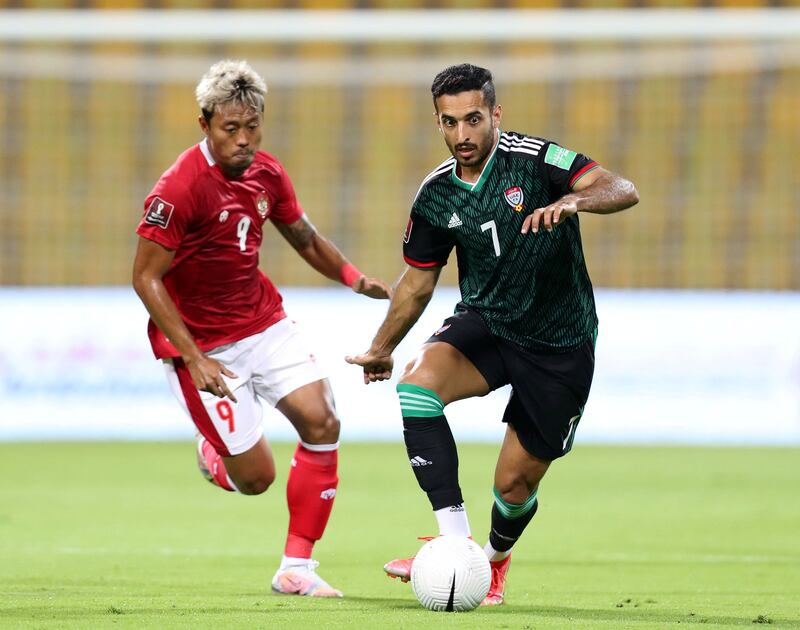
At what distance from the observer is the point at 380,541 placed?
8336 mm

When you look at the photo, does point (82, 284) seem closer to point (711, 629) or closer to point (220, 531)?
point (220, 531)

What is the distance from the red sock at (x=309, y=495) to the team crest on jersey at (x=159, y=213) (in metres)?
1.23

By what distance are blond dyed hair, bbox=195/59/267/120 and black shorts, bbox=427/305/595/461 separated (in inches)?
52.6

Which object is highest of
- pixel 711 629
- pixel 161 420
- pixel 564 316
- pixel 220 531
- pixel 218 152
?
pixel 218 152

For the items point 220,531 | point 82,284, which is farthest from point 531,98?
point 220,531

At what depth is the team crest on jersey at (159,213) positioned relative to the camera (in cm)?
632

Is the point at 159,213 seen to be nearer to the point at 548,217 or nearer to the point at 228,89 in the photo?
the point at 228,89

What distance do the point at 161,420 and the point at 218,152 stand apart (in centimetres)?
783

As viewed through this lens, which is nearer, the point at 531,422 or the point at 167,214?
the point at 531,422

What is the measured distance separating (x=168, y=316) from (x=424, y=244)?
1164 millimetres

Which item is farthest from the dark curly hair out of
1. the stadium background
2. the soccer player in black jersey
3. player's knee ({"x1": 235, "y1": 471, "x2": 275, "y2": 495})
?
the stadium background

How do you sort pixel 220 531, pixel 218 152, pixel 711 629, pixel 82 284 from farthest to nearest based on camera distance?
pixel 82 284 < pixel 220 531 < pixel 218 152 < pixel 711 629

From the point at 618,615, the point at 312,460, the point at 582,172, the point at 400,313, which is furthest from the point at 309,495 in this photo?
the point at 582,172

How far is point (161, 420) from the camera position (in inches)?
549
